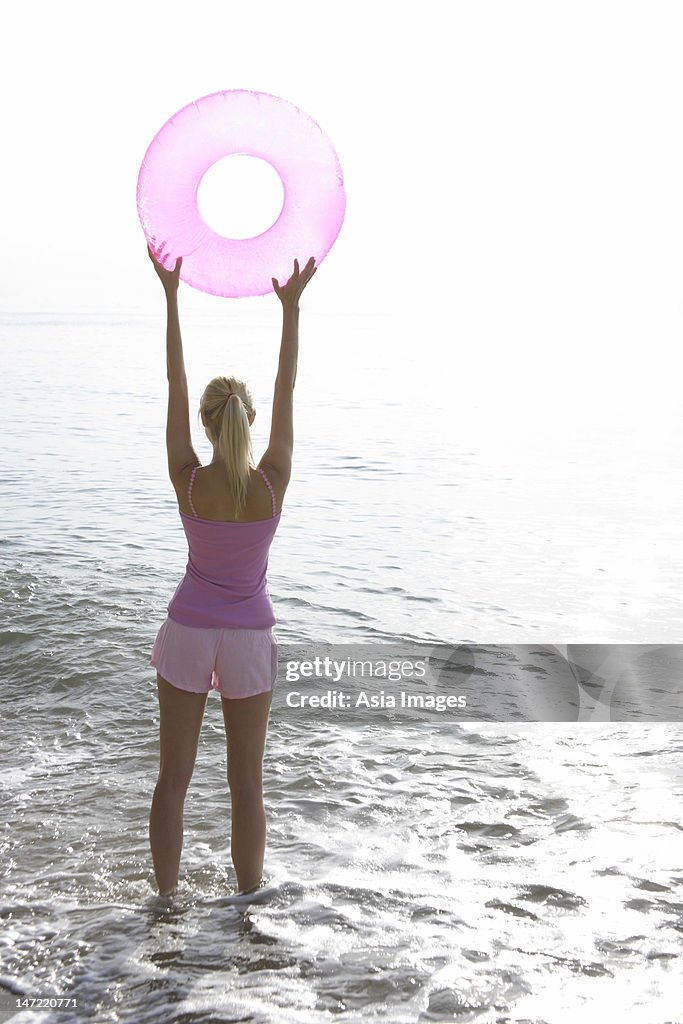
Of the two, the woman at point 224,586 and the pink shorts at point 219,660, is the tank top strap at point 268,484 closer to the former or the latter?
the woman at point 224,586

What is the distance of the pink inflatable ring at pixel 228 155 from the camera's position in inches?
140

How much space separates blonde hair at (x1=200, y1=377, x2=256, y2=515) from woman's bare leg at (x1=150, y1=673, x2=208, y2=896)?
67cm

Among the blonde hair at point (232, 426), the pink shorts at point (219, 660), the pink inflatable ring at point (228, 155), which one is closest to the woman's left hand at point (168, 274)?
the pink inflatable ring at point (228, 155)

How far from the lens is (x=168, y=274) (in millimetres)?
3586

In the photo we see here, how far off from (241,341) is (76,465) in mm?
32074

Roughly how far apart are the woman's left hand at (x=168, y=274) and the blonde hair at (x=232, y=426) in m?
0.49

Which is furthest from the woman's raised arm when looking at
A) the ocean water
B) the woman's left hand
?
the ocean water

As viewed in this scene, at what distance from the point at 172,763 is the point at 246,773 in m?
0.25

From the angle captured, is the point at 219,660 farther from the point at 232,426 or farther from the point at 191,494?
the point at 232,426

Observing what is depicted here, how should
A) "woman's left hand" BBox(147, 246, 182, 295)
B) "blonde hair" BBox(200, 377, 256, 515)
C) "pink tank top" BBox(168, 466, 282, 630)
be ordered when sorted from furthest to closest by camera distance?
"woman's left hand" BBox(147, 246, 182, 295) < "pink tank top" BBox(168, 466, 282, 630) < "blonde hair" BBox(200, 377, 256, 515)

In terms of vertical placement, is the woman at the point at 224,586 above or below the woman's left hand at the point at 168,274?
below

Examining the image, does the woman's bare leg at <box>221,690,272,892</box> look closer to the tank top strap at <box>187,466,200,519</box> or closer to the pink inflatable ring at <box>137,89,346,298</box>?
the tank top strap at <box>187,466,200,519</box>

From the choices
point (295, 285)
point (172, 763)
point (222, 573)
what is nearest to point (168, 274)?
point (295, 285)

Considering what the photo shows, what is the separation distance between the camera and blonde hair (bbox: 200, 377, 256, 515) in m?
3.20
